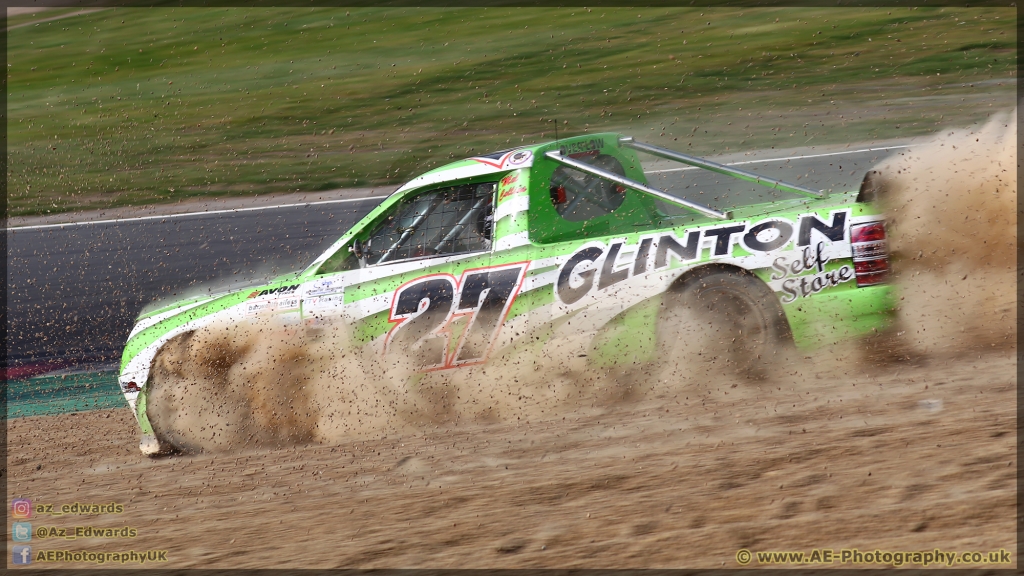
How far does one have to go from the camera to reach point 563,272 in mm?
5070

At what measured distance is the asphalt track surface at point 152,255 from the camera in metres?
8.49

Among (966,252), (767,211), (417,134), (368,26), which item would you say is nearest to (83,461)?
(767,211)

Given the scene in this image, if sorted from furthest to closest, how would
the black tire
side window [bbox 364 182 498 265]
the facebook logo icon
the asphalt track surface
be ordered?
1. the asphalt track surface
2. side window [bbox 364 182 498 265]
3. the black tire
4. the facebook logo icon

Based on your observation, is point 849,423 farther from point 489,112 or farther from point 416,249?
point 489,112

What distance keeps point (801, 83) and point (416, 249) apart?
8084 millimetres

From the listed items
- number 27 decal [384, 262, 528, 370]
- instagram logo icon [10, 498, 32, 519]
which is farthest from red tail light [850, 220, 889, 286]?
instagram logo icon [10, 498, 32, 519]

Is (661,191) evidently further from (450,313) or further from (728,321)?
(450,313)

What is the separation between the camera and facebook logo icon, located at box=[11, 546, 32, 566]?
4.54 m

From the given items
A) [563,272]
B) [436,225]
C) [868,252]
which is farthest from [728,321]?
[436,225]

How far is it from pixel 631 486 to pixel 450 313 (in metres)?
1.52

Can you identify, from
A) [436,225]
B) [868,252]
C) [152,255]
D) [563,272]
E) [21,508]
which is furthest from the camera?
[152,255]

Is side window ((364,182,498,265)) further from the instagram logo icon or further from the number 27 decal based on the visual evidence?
the instagram logo icon

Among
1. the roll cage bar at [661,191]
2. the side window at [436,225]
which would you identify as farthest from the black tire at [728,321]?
the side window at [436,225]

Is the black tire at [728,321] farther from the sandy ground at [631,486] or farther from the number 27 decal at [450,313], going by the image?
the number 27 decal at [450,313]
